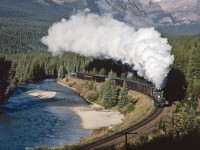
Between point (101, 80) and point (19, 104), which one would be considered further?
point (101, 80)

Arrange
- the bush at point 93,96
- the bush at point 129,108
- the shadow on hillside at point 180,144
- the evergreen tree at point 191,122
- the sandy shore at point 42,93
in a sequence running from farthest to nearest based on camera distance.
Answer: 1. the sandy shore at point 42,93
2. the bush at point 93,96
3. the bush at point 129,108
4. the evergreen tree at point 191,122
5. the shadow on hillside at point 180,144

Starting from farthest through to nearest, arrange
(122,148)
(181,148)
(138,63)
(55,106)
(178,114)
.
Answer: (55,106) < (138,63) < (178,114) < (122,148) < (181,148)

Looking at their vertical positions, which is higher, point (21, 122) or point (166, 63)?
point (166, 63)

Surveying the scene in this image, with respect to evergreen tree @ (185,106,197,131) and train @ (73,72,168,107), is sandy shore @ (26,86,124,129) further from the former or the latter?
evergreen tree @ (185,106,197,131)

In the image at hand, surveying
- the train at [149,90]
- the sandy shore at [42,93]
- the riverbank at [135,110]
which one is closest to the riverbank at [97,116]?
the riverbank at [135,110]

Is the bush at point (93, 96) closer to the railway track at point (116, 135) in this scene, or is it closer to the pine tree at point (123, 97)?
the pine tree at point (123, 97)

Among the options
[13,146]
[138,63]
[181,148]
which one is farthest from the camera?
[138,63]

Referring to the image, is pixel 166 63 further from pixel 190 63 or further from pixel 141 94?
pixel 190 63

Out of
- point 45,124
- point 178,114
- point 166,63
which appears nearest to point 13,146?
point 45,124
